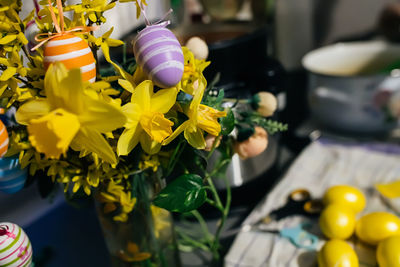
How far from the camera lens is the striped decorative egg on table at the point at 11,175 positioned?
323 mm

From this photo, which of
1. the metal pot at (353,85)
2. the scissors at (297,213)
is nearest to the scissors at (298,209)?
the scissors at (297,213)

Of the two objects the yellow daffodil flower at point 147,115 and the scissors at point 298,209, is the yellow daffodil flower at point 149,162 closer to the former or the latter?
the yellow daffodil flower at point 147,115

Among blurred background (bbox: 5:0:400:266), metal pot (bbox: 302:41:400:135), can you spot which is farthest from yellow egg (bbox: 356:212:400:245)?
metal pot (bbox: 302:41:400:135)

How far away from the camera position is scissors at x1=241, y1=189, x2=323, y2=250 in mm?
467

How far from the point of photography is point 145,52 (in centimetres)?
26

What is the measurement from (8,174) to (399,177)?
56 centimetres

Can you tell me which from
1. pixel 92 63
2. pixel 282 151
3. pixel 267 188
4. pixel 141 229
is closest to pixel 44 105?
pixel 92 63

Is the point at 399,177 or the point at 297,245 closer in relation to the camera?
the point at 297,245

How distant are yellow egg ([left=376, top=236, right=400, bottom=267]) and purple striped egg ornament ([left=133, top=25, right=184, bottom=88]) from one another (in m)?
0.29

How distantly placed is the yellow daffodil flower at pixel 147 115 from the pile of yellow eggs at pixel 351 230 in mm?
251

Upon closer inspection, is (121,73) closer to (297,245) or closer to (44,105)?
(44,105)

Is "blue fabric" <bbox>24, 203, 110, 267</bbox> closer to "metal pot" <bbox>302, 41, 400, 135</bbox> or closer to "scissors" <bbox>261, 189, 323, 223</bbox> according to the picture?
"scissors" <bbox>261, 189, 323, 223</bbox>

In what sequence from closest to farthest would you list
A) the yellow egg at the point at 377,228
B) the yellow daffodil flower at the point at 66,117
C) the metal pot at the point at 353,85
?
the yellow daffodil flower at the point at 66,117 → the yellow egg at the point at 377,228 → the metal pot at the point at 353,85

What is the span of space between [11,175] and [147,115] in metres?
0.15
